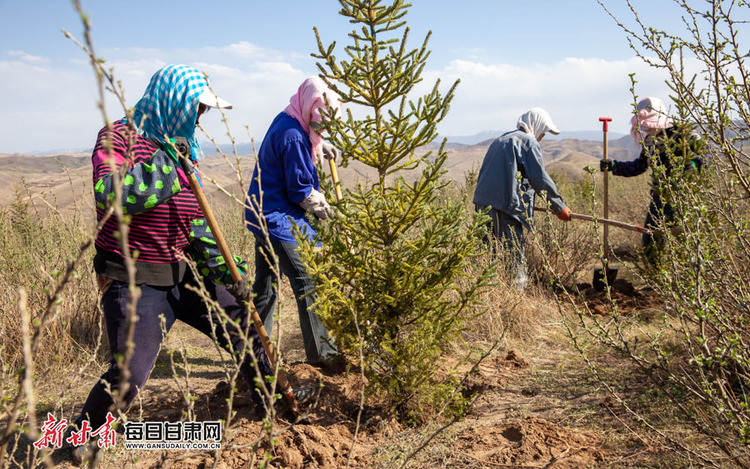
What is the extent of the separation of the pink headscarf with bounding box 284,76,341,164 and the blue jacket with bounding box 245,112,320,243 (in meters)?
0.05

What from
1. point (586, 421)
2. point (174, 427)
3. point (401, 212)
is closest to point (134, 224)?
point (174, 427)

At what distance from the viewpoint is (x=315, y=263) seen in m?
2.51

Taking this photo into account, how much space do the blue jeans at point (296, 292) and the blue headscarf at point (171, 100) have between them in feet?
4.03

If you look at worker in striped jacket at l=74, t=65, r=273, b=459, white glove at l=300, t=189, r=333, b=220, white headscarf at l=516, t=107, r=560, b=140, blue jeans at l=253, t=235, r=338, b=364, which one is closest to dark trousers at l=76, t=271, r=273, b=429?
worker in striped jacket at l=74, t=65, r=273, b=459

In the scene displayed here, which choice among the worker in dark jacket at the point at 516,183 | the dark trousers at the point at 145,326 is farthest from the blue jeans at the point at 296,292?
the worker in dark jacket at the point at 516,183

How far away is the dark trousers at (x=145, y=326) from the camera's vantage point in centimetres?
237

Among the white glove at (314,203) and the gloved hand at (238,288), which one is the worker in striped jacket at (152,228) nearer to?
the gloved hand at (238,288)

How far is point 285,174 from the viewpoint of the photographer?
11.3 ft

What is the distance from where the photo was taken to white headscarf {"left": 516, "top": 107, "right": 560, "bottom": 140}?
5250 mm

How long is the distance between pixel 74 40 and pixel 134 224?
141 cm

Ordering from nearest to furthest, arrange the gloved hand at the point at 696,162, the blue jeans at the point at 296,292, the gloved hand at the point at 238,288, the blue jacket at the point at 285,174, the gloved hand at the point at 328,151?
the gloved hand at the point at 238,288 < the blue jacket at the point at 285,174 < the blue jeans at the point at 296,292 < the gloved hand at the point at 328,151 < the gloved hand at the point at 696,162

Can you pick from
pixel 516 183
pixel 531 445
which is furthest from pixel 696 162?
Result: pixel 531 445

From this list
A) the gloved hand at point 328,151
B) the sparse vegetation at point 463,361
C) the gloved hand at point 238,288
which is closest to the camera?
the sparse vegetation at point 463,361

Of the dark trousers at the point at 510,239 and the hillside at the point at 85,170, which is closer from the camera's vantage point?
the hillside at the point at 85,170
